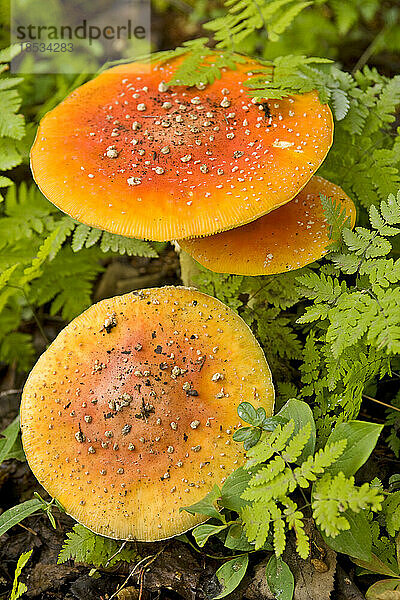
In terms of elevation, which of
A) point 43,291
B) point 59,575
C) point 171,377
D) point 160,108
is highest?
point 160,108

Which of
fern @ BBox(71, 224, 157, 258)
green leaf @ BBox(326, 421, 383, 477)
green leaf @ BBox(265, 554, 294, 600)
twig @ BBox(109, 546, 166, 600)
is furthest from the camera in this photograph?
fern @ BBox(71, 224, 157, 258)

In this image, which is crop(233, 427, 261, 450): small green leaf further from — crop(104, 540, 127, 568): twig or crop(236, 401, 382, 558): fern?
crop(104, 540, 127, 568): twig

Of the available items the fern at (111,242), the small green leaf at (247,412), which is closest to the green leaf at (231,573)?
the small green leaf at (247,412)

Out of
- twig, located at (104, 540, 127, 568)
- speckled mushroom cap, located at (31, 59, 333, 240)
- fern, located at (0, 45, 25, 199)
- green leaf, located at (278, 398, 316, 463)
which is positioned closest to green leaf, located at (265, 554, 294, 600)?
green leaf, located at (278, 398, 316, 463)

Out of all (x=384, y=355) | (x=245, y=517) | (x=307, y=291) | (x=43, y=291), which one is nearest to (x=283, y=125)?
(x=307, y=291)

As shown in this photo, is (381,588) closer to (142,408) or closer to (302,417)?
(302,417)

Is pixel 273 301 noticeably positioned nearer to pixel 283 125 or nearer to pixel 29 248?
pixel 283 125

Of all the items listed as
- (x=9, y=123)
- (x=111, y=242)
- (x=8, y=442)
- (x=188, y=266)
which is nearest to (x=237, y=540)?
(x=8, y=442)
